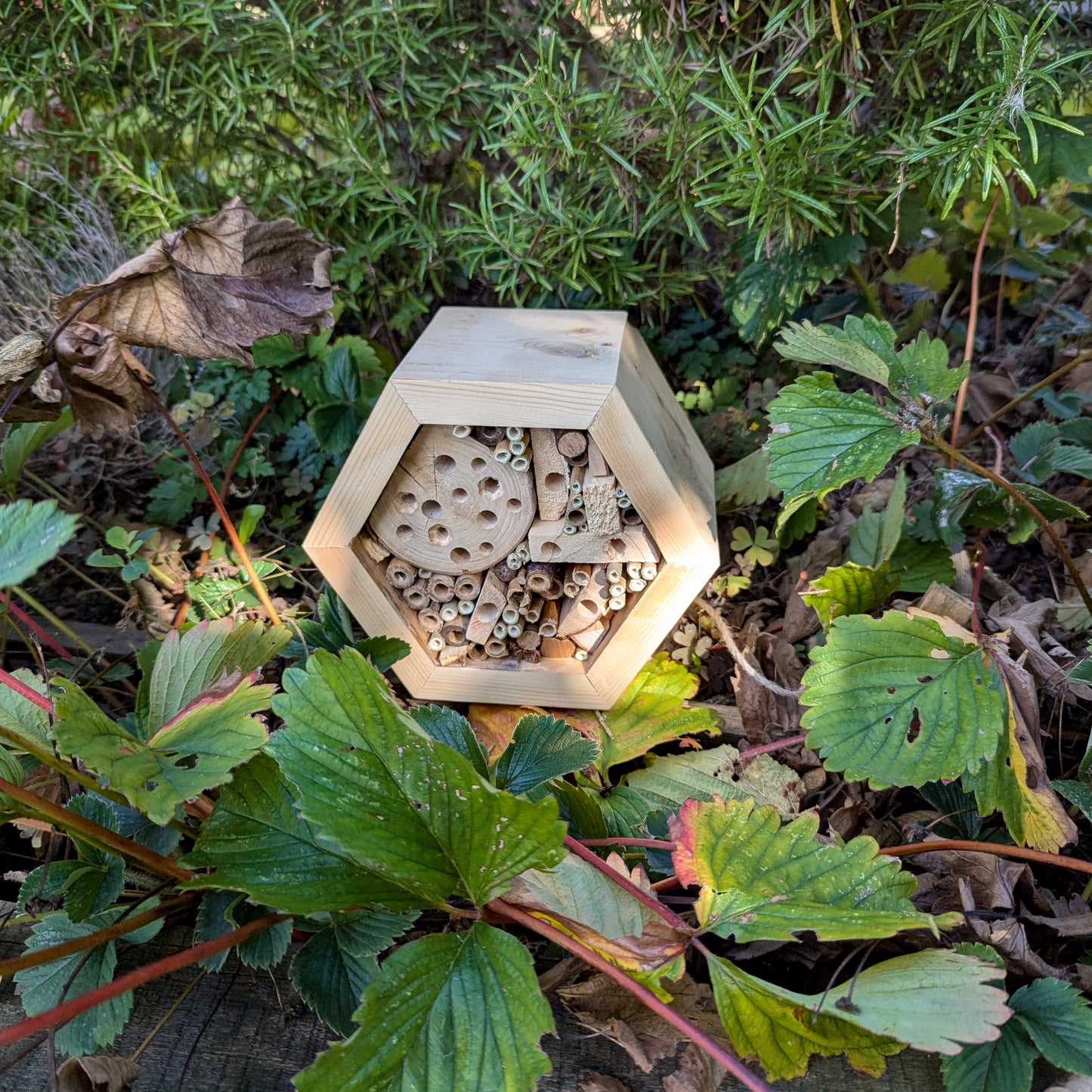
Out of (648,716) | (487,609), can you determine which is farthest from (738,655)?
(487,609)

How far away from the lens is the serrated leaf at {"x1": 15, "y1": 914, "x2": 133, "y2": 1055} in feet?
Result: 3.22

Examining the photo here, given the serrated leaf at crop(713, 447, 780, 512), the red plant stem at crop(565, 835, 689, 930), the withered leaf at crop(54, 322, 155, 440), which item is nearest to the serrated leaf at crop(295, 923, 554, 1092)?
the red plant stem at crop(565, 835, 689, 930)

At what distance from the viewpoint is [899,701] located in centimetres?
116

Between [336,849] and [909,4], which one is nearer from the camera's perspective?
[336,849]

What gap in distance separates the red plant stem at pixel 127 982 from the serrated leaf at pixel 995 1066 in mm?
806

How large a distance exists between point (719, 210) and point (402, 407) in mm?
875

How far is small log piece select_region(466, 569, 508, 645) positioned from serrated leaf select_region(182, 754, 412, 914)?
0.50m

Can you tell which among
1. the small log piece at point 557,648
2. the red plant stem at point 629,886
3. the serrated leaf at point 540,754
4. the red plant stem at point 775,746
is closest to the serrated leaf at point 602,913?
the red plant stem at point 629,886

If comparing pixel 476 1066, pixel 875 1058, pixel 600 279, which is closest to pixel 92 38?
pixel 600 279

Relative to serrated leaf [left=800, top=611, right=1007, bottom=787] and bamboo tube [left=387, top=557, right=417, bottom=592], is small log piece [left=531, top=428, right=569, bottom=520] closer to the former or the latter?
bamboo tube [left=387, top=557, right=417, bottom=592]

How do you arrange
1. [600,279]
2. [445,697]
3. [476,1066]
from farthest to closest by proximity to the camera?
[600,279], [445,697], [476,1066]

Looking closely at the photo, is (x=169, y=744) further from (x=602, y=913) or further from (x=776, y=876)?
(x=776, y=876)

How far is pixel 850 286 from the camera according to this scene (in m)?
2.00

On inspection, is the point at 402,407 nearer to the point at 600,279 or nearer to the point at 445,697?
the point at 445,697
